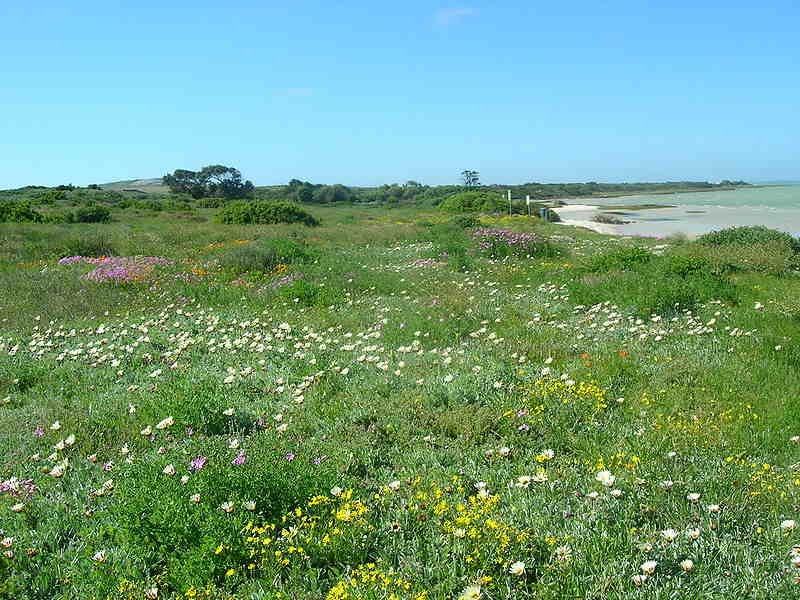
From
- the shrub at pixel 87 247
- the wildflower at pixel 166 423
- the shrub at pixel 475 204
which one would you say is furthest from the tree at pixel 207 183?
the wildflower at pixel 166 423

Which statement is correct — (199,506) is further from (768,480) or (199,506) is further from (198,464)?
(768,480)

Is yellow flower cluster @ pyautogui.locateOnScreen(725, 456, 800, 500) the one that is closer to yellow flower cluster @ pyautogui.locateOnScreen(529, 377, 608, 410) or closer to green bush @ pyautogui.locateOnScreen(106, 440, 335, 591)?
yellow flower cluster @ pyautogui.locateOnScreen(529, 377, 608, 410)

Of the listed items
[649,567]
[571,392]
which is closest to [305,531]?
[649,567]

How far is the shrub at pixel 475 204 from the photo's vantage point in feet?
140

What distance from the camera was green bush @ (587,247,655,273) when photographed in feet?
39.7

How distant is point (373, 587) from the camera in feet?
9.88

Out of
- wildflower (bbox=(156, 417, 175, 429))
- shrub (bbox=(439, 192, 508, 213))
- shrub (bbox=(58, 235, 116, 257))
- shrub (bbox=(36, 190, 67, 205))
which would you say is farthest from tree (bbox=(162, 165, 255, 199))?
wildflower (bbox=(156, 417, 175, 429))

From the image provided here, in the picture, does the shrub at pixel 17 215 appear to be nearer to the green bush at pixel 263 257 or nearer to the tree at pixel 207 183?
the green bush at pixel 263 257

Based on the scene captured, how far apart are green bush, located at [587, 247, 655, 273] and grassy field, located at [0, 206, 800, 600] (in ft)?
3.51

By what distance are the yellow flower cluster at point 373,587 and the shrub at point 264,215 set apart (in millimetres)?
31389

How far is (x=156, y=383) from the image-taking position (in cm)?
697

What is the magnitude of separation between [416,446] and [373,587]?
1912mm

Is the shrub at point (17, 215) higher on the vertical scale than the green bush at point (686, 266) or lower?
higher

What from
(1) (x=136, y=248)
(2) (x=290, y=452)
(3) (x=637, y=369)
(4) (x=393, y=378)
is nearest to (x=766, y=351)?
(3) (x=637, y=369)
